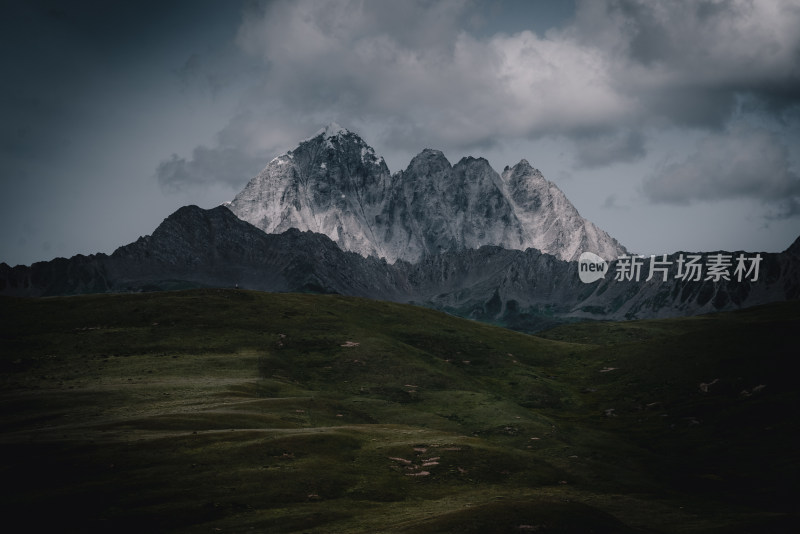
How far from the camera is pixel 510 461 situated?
230 ft

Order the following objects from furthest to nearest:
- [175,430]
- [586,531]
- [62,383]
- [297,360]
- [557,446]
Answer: [297,360] → [62,383] → [557,446] → [175,430] → [586,531]

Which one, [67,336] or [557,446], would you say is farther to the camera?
[67,336]

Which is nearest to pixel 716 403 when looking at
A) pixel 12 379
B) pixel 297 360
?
pixel 297 360

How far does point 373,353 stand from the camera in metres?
128

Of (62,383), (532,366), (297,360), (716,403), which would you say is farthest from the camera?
(532,366)

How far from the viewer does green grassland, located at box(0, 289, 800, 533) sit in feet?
160

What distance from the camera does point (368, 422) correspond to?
303 feet

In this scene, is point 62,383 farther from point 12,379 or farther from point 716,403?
point 716,403

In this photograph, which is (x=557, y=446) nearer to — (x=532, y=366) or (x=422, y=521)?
(x=422, y=521)

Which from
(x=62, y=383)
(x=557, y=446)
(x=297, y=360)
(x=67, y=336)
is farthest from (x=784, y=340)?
(x=67, y=336)

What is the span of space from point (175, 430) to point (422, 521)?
109ft

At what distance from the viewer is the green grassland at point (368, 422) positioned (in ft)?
160

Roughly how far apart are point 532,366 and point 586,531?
110 metres

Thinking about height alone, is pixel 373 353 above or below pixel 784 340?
below
